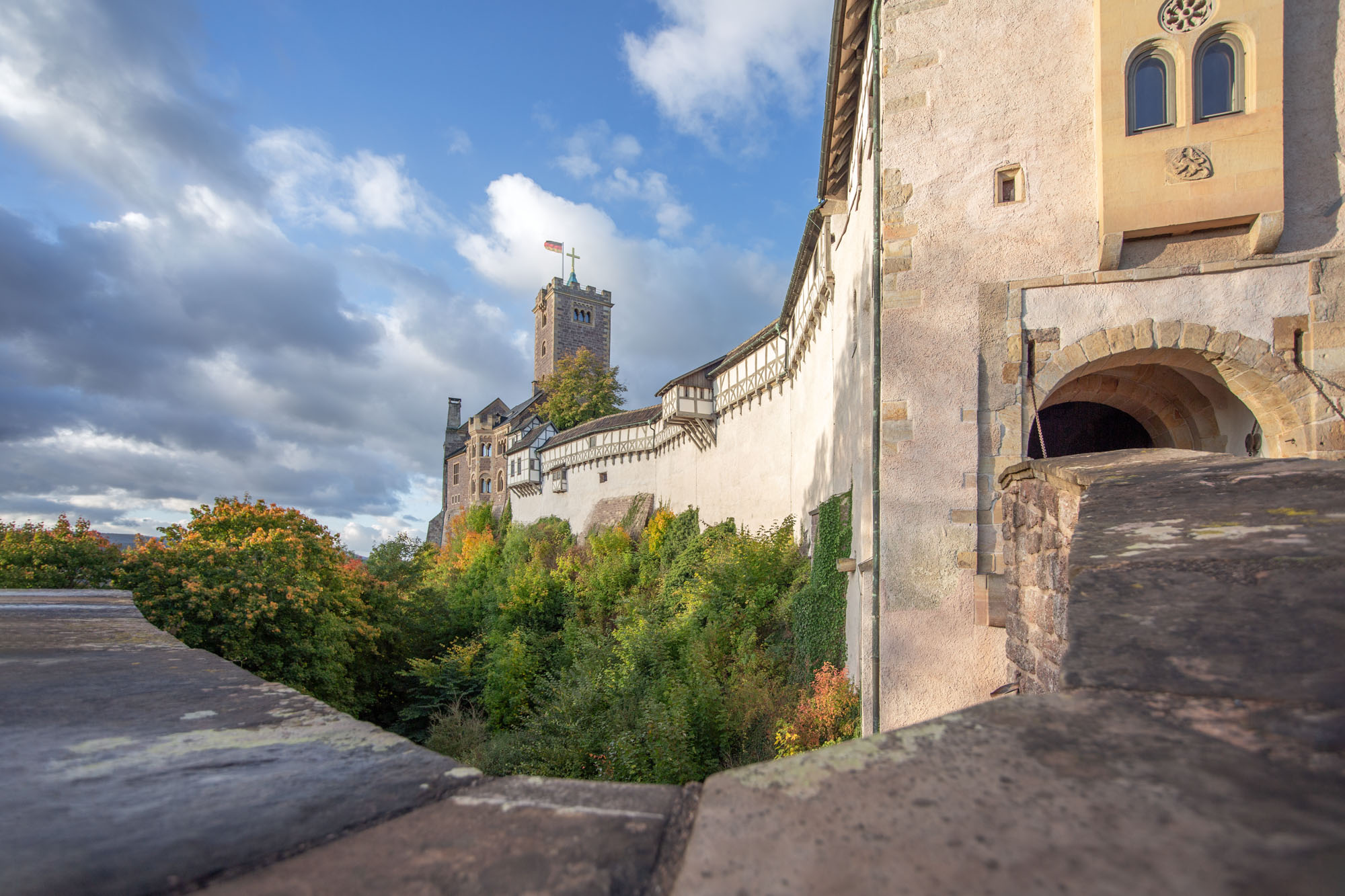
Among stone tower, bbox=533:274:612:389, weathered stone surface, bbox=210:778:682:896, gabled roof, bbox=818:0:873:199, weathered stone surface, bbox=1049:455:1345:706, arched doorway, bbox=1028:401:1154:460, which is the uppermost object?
Result: stone tower, bbox=533:274:612:389

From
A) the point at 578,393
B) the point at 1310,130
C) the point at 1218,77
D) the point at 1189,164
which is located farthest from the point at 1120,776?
the point at 578,393

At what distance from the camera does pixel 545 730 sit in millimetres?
11633

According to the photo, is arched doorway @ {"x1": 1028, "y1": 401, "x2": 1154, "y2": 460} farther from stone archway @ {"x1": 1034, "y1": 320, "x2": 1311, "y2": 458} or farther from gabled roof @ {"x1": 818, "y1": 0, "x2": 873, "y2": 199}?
gabled roof @ {"x1": 818, "y1": 0, "x2": 873, "y2": 199}

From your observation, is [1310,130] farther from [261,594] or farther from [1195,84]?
[261,594]

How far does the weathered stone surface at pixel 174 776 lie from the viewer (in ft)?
2.93

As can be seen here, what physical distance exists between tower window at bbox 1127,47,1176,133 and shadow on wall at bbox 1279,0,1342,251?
1.00 meters

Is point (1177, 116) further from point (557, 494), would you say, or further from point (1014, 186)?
point (557, 494)

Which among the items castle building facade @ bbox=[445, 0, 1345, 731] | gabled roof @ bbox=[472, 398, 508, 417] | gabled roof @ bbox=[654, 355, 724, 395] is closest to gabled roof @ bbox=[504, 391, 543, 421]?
gabled roof @ bbox=[472, 398, 508, 417]

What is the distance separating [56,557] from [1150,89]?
1420 cm

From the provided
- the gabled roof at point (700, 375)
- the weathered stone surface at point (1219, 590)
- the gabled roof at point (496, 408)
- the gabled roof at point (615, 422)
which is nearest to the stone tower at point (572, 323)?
the gabled roof at point (496, 408)

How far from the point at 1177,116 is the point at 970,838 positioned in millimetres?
7685

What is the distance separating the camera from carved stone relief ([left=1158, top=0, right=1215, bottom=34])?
20.0ft

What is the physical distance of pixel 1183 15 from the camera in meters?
6.16

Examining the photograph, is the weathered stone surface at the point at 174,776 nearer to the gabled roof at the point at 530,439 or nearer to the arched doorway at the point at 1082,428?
the arched doorway at the point at 1082,428
